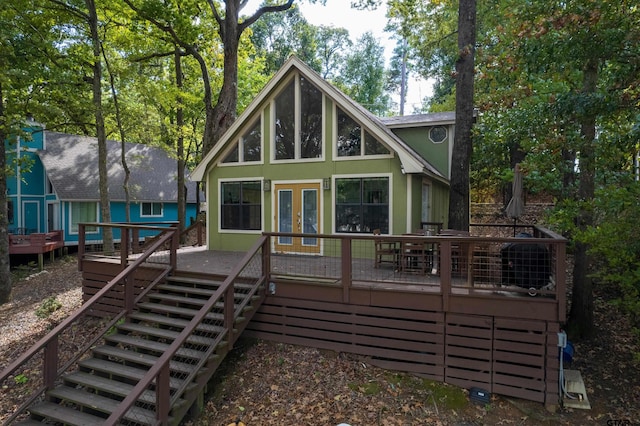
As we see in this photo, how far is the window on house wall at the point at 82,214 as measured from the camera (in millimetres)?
17587

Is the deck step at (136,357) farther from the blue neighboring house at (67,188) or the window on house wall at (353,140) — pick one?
the blue neighboring house at (67,188)

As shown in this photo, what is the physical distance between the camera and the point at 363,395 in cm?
523

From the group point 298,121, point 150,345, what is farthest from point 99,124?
point 150,345

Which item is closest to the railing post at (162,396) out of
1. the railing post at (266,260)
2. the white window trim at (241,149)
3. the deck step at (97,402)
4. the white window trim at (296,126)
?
the deck step at (97,402)

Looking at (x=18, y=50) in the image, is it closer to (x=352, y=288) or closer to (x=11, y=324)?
(x=11, y=324)

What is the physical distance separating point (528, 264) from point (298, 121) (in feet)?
21.6

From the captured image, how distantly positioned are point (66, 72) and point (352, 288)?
535 inches

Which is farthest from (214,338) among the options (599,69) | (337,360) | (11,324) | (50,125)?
(50,125)

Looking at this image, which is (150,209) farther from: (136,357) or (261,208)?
(136,357)

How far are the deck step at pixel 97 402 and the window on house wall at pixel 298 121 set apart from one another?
6.82 meters

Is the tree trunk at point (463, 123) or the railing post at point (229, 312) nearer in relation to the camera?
the railing post at point (229, 312)

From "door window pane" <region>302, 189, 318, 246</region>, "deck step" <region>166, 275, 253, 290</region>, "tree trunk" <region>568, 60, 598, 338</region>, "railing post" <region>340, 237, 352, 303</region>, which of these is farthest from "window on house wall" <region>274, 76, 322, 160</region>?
"tree trunk" <region>568, 60, 598, 338</region>

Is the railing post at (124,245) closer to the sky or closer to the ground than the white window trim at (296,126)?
closer to the ground

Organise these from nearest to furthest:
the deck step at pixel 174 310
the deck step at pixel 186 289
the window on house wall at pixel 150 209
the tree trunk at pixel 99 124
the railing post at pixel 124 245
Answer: the deck step at pixel 174 310 < the deck step at pixel 186 289 < the railing post at pixel 124 245 < the tree trunk at pixel 99 124 < the window on house wall at pixel 150 209
